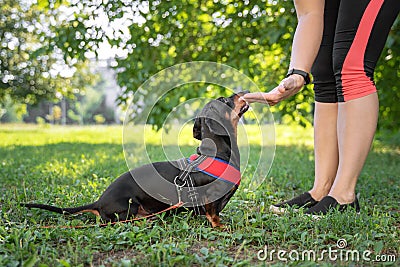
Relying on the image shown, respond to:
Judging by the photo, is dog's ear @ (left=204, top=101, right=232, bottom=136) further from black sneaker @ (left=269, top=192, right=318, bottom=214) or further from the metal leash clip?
black sneaker @ (left=269, top=192, right=318, bottom=214)

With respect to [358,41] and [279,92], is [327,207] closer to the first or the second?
[279,92]

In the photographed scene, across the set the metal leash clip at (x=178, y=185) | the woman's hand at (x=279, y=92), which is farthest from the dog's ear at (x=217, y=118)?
the metal leash clip at (x=178, y=185)

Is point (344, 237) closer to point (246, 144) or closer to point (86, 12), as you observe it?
point (246, 144)

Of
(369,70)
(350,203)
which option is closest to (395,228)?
(350,203)

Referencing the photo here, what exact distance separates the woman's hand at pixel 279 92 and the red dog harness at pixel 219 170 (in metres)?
0.39

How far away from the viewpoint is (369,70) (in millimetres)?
2795

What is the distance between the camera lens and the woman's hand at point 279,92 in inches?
103

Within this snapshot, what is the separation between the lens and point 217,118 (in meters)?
2.67

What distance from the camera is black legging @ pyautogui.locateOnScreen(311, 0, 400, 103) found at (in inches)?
106

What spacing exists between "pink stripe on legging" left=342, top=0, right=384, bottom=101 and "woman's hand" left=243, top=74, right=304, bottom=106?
0.28 meters

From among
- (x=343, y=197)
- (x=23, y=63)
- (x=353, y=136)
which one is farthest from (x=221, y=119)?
(x=23, y=63)

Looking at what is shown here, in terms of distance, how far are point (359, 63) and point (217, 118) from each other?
0.91 meters

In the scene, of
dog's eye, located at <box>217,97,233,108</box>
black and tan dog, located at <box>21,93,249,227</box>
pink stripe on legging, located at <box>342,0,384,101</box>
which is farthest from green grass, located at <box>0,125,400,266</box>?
pink stripe on legging, located at <box>342,0,384,101</box>

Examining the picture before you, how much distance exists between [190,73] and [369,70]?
212cm
